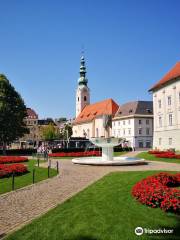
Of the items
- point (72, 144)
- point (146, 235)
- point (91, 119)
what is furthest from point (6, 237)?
point (91, 119)

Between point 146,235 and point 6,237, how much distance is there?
11.7 ft

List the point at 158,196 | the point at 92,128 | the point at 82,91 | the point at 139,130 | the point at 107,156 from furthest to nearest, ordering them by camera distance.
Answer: the point at 82,91 → the point at 92,128 → the point at 139,130 → the point at 107,156 → the point at 158,196

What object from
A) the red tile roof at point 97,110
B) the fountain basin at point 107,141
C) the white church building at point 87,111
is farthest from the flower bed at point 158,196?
the red tile roof at point 97,110

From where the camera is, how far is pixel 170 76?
52156mm

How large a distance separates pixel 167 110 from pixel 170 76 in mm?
6207

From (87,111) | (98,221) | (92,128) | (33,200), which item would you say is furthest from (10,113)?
(87,111)

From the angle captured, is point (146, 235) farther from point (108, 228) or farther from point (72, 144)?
point (72, 144)

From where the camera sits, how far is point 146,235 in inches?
289

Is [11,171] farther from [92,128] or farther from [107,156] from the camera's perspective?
[92,128]

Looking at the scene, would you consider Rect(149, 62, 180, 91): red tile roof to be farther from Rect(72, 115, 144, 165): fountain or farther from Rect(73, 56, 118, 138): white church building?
Rect(73, 56, 118, 138): white church building

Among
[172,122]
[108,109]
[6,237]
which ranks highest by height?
[108,109]

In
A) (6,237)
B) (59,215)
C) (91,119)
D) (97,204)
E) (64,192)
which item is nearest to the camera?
(6,237)

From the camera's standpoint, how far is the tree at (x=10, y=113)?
47938 millimetres

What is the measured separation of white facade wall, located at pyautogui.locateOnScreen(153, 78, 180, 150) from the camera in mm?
48891
